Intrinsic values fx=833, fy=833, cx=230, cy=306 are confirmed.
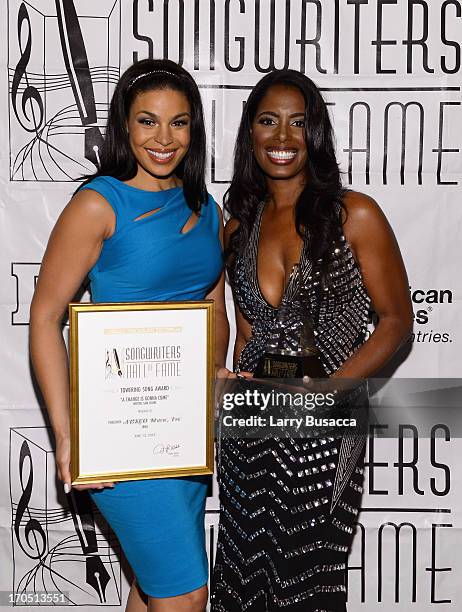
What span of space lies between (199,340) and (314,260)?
0.38 metres

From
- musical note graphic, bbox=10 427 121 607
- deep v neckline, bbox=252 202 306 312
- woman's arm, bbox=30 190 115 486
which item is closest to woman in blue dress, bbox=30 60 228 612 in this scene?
woman's arm, bbox=30 190 115 486

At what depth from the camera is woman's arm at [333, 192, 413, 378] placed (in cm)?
192

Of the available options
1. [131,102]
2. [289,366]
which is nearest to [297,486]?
[289,366]

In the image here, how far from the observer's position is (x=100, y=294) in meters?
1.75

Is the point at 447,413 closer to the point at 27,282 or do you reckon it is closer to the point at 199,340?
the point at 199,340

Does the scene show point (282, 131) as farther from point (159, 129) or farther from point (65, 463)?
point (65, 463)

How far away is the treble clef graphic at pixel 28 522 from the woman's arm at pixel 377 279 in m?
1.04

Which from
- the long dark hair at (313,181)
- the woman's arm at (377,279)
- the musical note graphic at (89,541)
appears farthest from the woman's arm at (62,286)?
the musical note graphic at (89,541)

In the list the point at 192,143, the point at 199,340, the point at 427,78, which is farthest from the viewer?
the point at 427,78

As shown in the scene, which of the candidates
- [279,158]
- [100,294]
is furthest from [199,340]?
[279,158]

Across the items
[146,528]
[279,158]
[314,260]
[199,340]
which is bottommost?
[146,528]

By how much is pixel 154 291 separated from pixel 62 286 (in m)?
0.19

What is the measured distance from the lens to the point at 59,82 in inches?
91.9

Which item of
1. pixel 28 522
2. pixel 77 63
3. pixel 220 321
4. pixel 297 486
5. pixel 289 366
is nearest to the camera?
pixel 289 366
